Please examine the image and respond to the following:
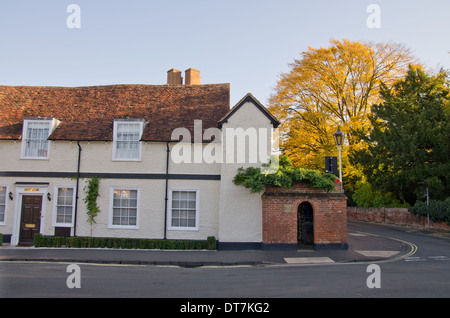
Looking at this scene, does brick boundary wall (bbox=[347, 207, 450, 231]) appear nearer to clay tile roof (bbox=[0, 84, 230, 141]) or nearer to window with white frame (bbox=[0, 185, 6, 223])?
clay tile roof (bbox=[0, 84, 230, 141])

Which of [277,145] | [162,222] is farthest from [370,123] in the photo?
[162,222]

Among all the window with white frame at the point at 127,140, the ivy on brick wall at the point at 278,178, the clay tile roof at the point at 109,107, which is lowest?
the ivy on brick wall at the point at 278,178

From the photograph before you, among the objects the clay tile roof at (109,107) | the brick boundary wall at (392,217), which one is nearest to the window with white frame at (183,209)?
the clay tile roof at (109,107)

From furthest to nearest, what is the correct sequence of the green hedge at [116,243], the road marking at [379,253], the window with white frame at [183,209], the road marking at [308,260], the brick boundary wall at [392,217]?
the brick boundary wall at [392,217]
the window with white frame at [183,209]
the green hedge at [116,243]
the road marking at [379,253]
the road marking at [308,260]

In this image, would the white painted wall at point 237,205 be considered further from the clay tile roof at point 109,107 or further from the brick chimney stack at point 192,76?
the brick chimney stack at point 192,76

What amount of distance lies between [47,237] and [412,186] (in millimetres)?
25872

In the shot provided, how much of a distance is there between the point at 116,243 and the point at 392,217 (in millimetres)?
24970

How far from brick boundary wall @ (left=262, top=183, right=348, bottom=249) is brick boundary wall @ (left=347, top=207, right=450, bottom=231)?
1255cm

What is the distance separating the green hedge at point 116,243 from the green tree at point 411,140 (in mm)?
17112

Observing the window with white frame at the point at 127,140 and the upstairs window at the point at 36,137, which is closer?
the window with white frame at the point at 127,140

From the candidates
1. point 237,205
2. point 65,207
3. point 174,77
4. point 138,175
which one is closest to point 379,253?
point 237,205

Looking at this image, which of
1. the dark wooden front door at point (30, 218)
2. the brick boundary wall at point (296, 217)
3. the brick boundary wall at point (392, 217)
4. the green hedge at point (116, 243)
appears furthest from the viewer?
the brick boundary wall at point (392, 217)

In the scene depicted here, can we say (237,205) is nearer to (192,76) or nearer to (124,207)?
(124,207)

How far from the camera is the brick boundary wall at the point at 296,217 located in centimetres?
1588
